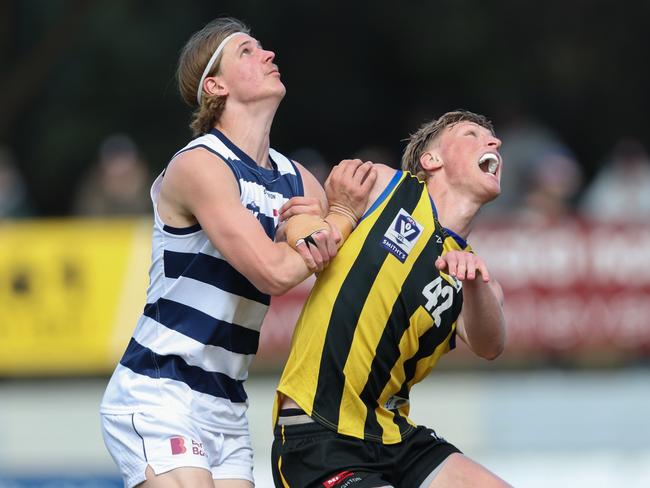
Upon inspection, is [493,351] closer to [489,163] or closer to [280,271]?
[489,163]

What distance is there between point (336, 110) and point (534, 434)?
7.74 metres

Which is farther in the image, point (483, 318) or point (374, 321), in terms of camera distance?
point (483, 318)

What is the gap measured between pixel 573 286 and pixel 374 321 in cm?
576

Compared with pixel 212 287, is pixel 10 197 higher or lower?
higher

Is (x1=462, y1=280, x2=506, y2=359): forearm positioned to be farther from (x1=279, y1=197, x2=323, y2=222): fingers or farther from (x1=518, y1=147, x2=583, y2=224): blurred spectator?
(x1=518, y1=147, x2=583, y2=224): blurred spectator

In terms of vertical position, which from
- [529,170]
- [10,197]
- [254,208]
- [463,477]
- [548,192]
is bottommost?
[463,477]

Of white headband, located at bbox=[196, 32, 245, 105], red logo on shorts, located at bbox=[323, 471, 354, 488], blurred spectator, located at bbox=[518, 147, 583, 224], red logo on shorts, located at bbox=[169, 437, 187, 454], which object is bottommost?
red logo on shorts, located at bbox=[169, 437, 187, 454]

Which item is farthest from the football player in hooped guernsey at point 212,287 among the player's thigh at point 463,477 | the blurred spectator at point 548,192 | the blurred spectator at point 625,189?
the blurred spectator at point 625,189

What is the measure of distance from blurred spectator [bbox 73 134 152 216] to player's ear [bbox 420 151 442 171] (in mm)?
6562

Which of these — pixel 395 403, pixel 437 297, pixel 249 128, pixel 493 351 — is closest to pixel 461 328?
pixel 493 351

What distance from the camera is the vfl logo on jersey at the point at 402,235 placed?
447 centimetres

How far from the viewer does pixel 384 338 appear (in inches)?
175

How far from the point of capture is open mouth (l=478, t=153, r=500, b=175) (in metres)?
4.67

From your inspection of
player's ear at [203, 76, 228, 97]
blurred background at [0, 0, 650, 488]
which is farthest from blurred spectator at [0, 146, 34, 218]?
player's ear at [203, 76, 228, 97]
